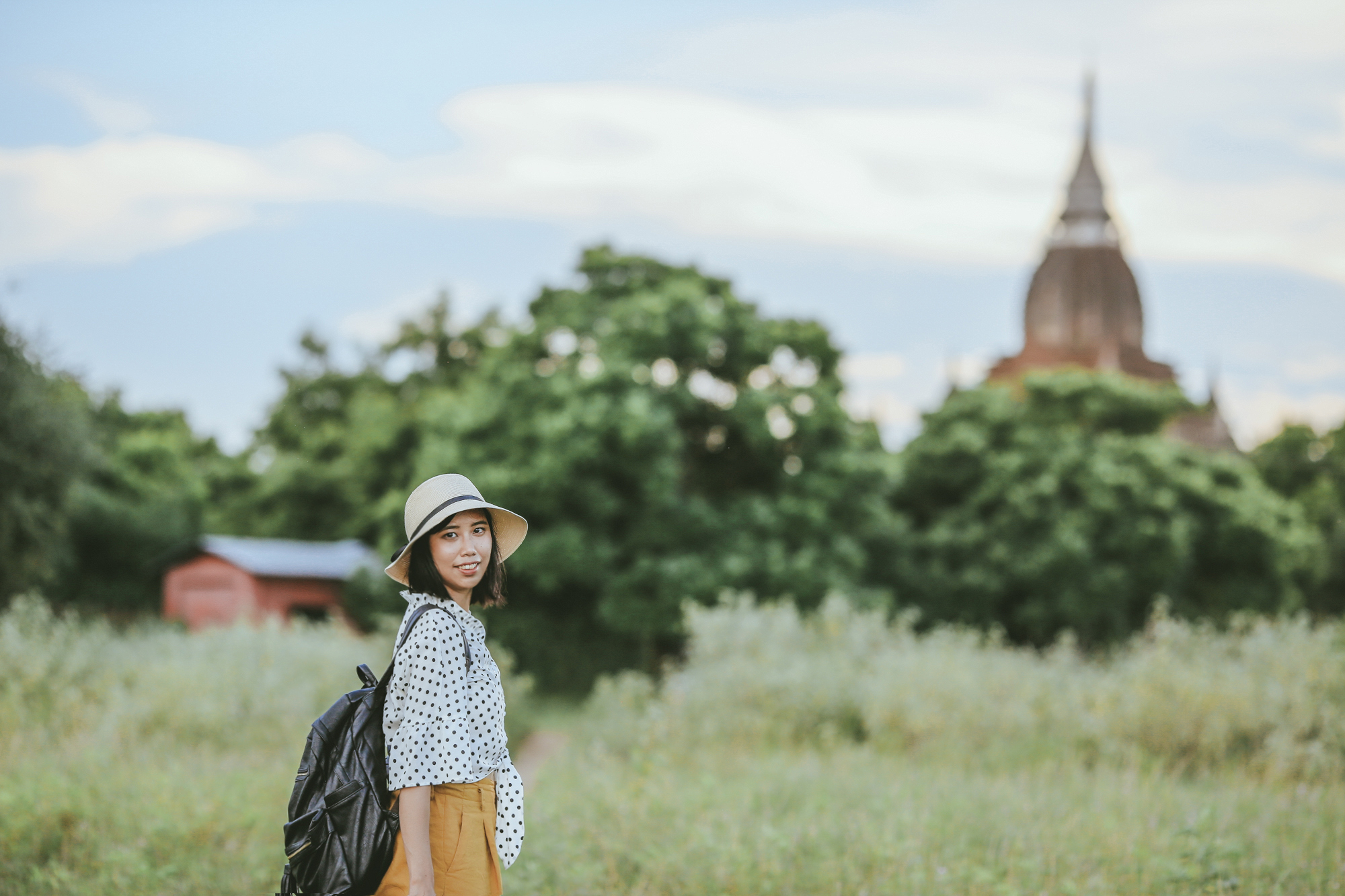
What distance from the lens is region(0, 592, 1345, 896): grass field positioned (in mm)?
6219

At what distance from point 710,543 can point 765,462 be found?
269 centimetres

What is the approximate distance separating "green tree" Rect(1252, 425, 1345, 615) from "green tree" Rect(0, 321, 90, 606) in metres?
33.1

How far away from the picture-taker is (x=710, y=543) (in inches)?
880

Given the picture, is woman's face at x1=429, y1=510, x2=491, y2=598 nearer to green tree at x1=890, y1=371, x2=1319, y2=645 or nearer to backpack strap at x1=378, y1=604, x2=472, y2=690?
backpack strap at x1=378, y1=604, x2=472, y2=690

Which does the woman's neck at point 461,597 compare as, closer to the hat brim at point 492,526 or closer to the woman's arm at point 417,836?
the hat brim at point 492,526

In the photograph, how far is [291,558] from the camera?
2845 centimetres

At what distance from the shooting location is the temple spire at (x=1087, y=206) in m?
60.1

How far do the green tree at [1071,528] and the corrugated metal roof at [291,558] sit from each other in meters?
13.2

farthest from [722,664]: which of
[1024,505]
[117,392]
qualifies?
[117,392]

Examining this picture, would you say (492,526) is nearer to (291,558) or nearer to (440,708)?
(440,708)

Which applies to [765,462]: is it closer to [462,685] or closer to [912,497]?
[912,497]

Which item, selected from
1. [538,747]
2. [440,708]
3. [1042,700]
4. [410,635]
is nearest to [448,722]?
[440,708]

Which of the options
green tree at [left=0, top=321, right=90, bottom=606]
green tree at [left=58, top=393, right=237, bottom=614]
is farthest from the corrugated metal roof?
green tree at [left=0, top=321, right=90, bottom=606]

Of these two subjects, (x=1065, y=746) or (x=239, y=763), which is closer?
(x=239, y=763)
